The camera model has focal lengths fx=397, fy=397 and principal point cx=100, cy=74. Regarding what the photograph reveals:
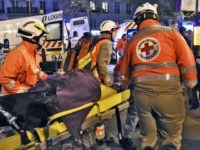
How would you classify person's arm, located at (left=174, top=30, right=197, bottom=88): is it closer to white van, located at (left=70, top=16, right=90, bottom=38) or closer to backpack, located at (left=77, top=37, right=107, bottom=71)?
backpack, located at (left=77, top=37, right=107, bottom=71)

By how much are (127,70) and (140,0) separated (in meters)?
48.6

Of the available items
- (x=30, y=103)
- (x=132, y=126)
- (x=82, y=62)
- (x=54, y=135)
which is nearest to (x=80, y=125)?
(x=54, y=135)

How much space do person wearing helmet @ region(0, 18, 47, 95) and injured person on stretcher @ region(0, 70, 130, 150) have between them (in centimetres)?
29

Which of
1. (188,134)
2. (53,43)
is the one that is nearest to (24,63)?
(188,134)

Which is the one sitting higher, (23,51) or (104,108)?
(23,51)

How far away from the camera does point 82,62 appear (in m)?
6.44

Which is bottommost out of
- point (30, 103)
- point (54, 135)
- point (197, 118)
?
point (197, 118)

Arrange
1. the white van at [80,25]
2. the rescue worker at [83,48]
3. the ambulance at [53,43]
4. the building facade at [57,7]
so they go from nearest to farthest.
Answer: the rescue worker at [83,48]
the ambulance at [53,43]
the white van at [80,25]
the building facade at [57,7]

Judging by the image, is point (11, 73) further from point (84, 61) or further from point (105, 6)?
point (105, 6)

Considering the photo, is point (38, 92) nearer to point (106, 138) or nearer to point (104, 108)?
point (104, 108)

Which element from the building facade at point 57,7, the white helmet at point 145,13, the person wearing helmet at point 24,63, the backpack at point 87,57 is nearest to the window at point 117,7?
the building facade at point 57,7

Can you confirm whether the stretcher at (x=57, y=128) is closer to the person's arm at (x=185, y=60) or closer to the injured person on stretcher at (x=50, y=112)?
the injured person on stretcher at (x=50, y=112)

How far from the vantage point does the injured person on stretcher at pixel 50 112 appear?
373 cm

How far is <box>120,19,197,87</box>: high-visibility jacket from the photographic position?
3.84 m
